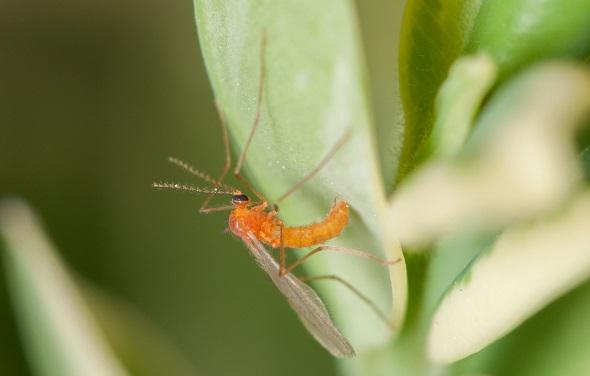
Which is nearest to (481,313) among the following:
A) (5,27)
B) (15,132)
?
(15,132)

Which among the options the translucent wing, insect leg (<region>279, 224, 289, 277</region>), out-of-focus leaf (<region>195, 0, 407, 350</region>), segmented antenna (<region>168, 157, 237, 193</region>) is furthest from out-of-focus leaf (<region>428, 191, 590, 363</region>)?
segmented antenna (<region>168, 157, 237, 193</region>)

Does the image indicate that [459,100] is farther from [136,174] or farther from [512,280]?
[136,174]

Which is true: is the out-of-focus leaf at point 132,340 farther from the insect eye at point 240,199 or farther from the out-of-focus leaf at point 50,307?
the insect eye at point 240,199

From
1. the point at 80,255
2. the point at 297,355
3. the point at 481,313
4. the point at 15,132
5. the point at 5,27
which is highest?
the point at 5,27

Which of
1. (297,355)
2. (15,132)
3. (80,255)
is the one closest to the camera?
(297,355)

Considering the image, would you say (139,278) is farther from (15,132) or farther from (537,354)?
(537,354)

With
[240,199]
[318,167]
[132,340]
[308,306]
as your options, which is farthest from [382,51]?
[318,167]

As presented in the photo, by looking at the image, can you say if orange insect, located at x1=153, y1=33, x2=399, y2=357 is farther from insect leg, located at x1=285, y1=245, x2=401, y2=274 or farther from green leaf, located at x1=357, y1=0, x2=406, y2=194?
green leaf, located at x1=357, y1=0, x2=406, y2=194
